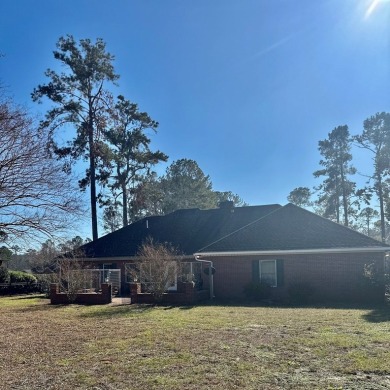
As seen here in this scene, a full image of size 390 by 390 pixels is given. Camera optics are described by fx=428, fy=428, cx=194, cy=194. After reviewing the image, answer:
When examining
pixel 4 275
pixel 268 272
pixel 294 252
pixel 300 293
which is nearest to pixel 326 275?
pixel 300 293

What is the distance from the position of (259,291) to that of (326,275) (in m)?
2.96

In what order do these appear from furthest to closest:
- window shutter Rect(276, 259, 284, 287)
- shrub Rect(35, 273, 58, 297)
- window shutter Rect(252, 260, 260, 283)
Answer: shrub Rect(35, 273, 58, 297) < window shutter Rect(252, 260, 260, 283) < window shutter Rect(276, 259, 284, 287)

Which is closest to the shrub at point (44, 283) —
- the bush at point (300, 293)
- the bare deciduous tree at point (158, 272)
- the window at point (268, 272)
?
the bare deciduous tree at point (158, 272)

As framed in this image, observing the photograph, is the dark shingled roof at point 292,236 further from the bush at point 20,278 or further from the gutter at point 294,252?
the bush at point 20,278

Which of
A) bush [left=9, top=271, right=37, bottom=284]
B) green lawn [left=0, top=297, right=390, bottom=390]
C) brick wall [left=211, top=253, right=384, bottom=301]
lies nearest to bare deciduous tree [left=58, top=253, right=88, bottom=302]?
green lawn [left=0, top=297, right=390, bottom=390]

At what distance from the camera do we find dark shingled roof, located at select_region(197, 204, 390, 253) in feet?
60.4

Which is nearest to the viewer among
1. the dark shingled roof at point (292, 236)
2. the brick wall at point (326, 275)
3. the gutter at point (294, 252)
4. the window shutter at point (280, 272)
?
the gutter at point (294, 252)

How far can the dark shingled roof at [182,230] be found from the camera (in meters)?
25.0

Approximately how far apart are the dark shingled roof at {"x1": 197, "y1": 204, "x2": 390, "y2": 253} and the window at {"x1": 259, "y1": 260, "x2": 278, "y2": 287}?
783 mm

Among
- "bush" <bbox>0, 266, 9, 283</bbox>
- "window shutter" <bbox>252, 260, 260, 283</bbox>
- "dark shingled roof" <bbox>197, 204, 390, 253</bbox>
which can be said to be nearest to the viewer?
"dark shingled roof" <bbox>197, 204, 390, 253</bbox>

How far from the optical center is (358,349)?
7.83 m

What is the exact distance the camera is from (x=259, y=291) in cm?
1894

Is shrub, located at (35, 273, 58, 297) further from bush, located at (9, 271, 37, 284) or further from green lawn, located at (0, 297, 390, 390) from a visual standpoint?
green lawn, located at (0, 297, 390, 390)

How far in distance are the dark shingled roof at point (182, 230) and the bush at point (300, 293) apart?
6.83 m
